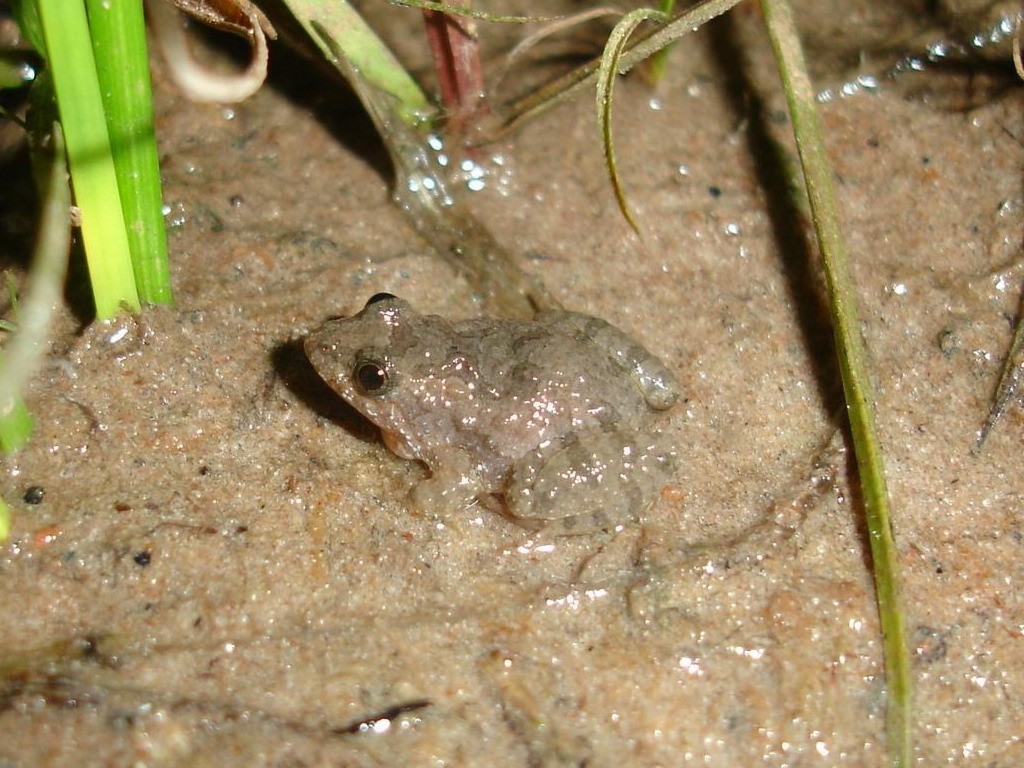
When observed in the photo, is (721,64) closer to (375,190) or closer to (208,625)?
(375,190)

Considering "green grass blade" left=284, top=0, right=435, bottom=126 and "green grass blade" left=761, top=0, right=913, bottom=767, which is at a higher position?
"green grass blade" left=284, top=0, right=435, bottom=126

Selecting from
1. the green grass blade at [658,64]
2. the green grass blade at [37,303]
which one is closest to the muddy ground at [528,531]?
the green grass blade at [37,303]

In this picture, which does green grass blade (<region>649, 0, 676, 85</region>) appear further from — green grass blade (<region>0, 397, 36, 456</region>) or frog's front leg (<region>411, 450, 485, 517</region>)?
green grass blade (<region>0, 397, 36, 456</region>)

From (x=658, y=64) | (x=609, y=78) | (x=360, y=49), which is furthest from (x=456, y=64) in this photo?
(x=658, y=64)

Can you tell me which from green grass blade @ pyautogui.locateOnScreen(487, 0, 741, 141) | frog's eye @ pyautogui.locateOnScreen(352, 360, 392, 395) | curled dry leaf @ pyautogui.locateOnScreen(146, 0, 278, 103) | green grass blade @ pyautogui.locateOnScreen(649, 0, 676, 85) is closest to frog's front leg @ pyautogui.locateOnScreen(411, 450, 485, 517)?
frog's eye @ pyautogui.locateOnScreen(352, 360, 392, 395)

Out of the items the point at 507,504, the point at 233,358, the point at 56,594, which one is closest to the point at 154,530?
the point at 56,594
